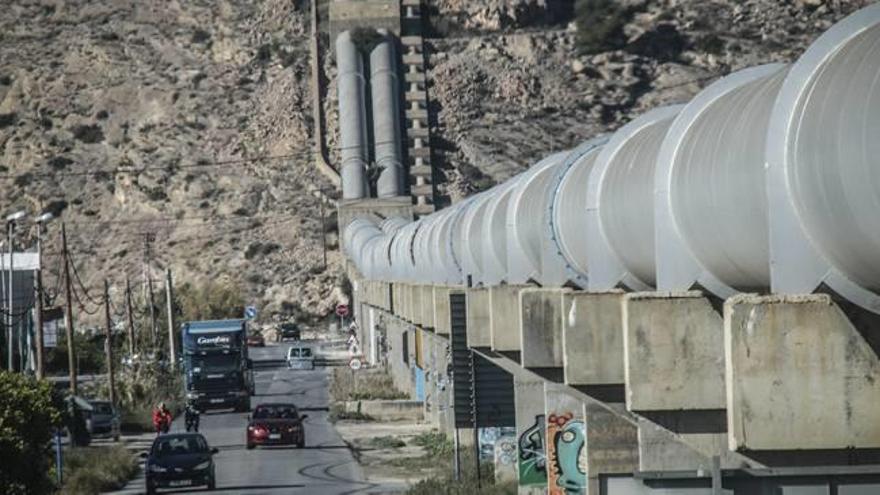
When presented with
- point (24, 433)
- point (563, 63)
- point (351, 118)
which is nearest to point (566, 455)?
point (24, 433)

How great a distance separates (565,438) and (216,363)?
3687 centimetres

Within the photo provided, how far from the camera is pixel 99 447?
5138 cm

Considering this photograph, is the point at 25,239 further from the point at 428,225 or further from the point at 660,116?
the point at 660,116

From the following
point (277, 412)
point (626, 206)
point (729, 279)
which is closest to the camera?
point (729, 279)

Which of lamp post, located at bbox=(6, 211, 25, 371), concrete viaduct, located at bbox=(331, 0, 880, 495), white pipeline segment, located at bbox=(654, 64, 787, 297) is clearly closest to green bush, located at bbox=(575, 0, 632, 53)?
lamp post, located at bbox=(6, 211, 25, 371)

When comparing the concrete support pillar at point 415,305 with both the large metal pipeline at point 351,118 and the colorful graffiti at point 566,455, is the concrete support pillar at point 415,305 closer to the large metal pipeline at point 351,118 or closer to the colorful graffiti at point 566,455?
the colorful graffiti at point 566,455

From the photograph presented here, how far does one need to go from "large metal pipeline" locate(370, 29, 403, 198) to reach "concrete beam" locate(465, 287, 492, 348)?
3236 inches

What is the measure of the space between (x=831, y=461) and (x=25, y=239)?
360ft

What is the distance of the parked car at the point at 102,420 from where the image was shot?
5662 centimetres

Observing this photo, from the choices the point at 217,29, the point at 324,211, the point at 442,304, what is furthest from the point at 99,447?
the point at 217,29

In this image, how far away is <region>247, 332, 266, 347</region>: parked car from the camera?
335ft

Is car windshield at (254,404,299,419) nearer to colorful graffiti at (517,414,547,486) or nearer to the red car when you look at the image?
the red car

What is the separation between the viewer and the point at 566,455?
27.2 meters

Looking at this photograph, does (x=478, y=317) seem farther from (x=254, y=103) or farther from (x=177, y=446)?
(x=254, y=103)
